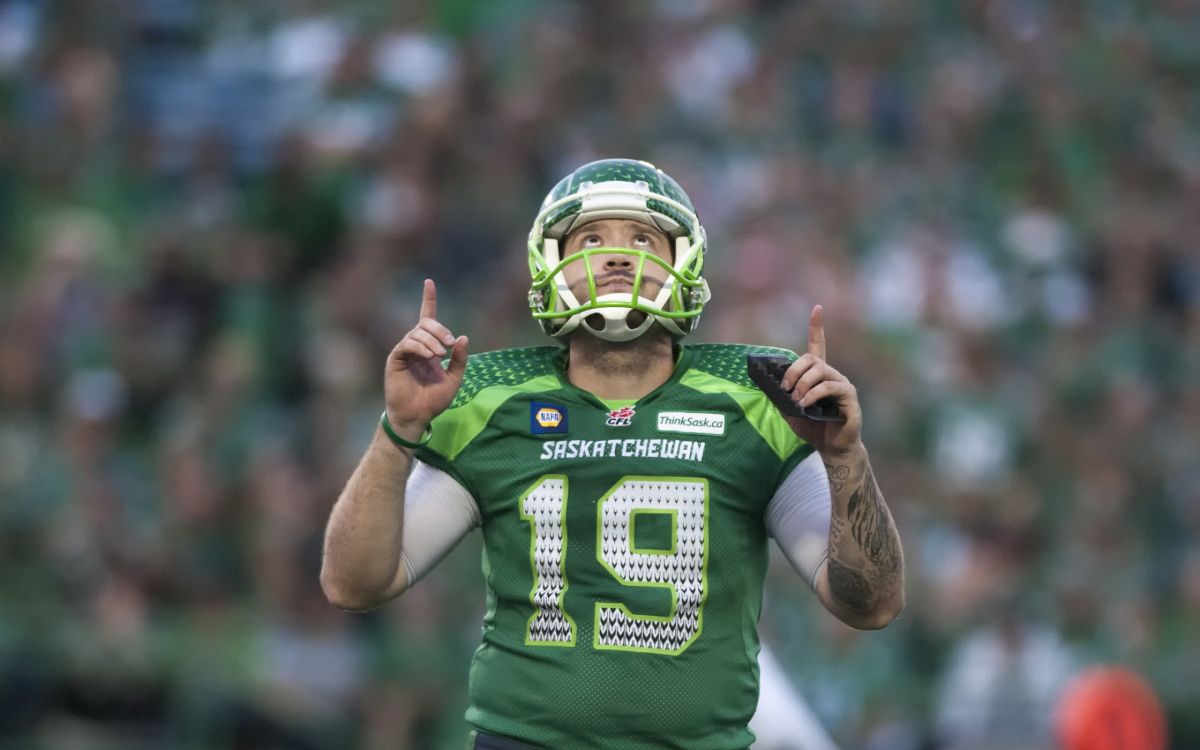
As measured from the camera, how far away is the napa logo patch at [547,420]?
448 centimetres

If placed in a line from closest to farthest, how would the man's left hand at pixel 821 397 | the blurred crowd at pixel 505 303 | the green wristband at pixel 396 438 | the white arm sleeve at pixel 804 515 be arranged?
1. the man's left hand at pixel 821 397
2. the green wristband at pixel 396 438
3. the white arm sleeve at pixel 804 515
4. the blurred crowd at pixel 505 303

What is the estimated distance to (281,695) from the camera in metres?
8.90

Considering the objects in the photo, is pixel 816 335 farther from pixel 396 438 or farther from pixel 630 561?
pixel 396 438

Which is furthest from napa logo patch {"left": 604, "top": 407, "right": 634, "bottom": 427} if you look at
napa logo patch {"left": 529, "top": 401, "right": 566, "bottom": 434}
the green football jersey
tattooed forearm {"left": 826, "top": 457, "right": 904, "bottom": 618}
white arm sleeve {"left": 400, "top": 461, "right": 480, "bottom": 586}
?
tattooed forearm {"left": 826, "top": 457, "right": 904, "bottom": 618}

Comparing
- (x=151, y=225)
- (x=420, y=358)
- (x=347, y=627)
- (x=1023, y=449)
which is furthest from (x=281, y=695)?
(x=420, y=358)

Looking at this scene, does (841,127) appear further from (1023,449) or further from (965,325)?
(1023,449)

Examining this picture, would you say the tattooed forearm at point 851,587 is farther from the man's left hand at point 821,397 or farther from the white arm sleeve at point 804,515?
the man's left hand at point 821,397

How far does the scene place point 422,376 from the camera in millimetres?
4301

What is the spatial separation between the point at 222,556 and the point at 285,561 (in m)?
0.42

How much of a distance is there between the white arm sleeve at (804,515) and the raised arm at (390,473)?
2.65ft

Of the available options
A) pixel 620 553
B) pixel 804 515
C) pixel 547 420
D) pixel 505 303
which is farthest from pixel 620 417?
pixel 505 303

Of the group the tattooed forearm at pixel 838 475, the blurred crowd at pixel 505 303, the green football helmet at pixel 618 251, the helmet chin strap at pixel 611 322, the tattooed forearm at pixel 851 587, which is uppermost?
the blurred crowd at pixel 505 303

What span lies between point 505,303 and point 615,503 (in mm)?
5887

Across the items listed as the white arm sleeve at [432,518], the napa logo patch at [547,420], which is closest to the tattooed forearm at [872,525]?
the napa logo patch at [547,420]
